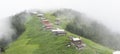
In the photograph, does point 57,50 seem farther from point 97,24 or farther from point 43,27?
point 97,24

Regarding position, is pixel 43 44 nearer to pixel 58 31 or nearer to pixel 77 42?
pixel 58 31

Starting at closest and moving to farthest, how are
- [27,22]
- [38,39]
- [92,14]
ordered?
[38,39] < [27,22] < [92,14]

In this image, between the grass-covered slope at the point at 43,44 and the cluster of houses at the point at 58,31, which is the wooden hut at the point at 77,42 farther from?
the grass-covered slope at the point at 43,44

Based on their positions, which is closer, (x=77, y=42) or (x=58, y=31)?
(x=77, y=42)

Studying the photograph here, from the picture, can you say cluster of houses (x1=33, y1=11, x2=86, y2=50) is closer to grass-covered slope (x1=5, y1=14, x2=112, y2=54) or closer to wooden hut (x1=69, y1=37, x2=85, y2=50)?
wooden hut (x1=69, y1=37, x2=85, y2=50)

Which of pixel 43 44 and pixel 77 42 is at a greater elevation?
pixel 77 42

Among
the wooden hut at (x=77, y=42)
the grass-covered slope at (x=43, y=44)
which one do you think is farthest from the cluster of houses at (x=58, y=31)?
the grass-covered slope at (x=43, y=44)

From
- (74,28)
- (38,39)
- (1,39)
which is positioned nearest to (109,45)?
(74,28)

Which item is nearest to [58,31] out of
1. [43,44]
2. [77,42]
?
[43,44]
